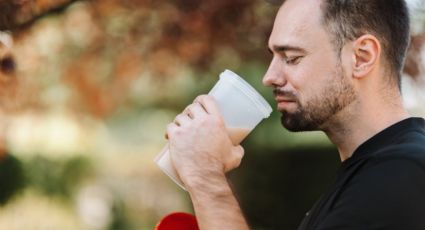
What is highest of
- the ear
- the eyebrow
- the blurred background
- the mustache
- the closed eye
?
the ear

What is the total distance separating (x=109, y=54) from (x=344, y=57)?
46.4 inches

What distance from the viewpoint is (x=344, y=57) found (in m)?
1.06

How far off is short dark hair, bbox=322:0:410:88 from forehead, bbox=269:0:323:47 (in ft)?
0.05

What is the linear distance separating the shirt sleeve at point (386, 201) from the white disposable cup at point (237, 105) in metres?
0.24

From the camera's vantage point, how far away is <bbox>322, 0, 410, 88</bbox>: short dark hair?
3.52 feet

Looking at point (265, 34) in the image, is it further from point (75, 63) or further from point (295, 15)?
point (295, 15)

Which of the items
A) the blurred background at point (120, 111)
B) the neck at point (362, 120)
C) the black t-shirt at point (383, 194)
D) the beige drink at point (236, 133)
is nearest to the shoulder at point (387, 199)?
the black t-shirt at point (383, 194)

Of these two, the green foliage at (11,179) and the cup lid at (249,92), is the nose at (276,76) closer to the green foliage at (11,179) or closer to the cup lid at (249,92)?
the cup lid at (249,92)

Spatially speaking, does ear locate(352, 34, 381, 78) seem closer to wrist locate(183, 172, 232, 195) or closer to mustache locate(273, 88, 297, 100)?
mustache locate(273, 88, 297, 100)

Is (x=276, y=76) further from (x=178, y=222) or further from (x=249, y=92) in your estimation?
(x=178, y=222)

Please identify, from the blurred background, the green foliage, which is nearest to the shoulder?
the blurred background

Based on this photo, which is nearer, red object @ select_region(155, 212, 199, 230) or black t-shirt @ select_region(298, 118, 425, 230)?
black t-shirt @ select_region(298, 118, 425, 230)

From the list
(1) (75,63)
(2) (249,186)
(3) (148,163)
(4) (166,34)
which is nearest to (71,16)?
(1) (75,63)

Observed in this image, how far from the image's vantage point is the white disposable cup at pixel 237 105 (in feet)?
3.65
